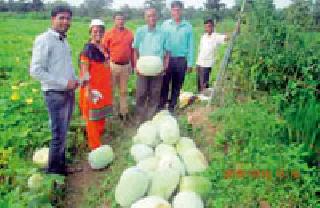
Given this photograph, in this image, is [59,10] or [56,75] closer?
[59,10]

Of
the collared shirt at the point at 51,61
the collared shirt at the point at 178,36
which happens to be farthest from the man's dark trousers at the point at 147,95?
the collared shirt at the point at 51,61

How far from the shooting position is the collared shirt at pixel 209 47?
7.96 metres

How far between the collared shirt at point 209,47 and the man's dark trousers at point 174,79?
983 mm

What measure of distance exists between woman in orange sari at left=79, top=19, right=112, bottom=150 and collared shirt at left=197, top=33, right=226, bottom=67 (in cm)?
257

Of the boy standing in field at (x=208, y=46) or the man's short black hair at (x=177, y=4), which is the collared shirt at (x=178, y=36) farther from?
the boy standing in field at (x=208, y=46)

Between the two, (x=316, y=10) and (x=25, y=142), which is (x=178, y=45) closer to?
(x=316, y=10)

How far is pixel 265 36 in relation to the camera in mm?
5992

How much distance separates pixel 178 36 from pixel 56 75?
2564 mm

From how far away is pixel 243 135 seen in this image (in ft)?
16.0

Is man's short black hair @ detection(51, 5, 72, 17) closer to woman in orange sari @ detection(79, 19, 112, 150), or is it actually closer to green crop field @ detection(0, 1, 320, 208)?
woman in orange sari @ detection(79, 19, 112, 150)

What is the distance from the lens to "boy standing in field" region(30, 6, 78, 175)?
183 inches

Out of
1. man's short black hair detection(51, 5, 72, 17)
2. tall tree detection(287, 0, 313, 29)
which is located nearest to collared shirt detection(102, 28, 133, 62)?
man's short black hair detection(51, 5, 72, 17)

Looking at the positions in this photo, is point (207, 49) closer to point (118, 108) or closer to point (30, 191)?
point (118, 108)

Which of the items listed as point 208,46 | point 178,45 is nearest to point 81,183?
point 178,45
